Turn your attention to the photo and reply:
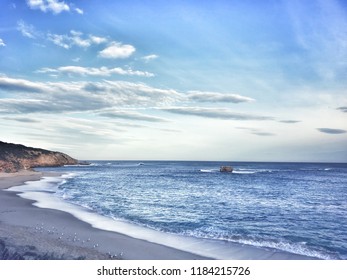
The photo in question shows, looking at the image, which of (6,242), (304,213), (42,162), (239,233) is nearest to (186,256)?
(239,233)

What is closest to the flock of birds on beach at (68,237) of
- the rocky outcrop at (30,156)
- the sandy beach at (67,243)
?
the sandy beach at (67,243)

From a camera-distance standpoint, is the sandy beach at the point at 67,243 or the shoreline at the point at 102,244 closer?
the sandy beach at the point at 67,243

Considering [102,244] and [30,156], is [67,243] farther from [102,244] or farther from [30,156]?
[30,156]

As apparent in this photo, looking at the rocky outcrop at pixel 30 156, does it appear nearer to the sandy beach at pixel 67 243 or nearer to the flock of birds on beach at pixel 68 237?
the sandy beach at pixel 67 243

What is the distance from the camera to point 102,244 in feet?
46.1

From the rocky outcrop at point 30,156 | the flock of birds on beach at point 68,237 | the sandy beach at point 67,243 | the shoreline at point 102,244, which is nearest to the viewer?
the sandy beach at point 67,243

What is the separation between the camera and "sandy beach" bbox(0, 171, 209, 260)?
11.8m

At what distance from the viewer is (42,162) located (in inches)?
6048

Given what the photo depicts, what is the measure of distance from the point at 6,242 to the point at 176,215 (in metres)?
12.5

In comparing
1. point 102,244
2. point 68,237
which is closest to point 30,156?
point 68,237

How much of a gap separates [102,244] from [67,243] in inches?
61.2

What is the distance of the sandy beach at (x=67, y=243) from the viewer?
38.6ft
